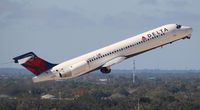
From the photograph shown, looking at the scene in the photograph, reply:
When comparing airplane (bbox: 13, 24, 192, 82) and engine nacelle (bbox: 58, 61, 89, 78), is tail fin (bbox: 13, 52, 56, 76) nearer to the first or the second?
airplane (bbox: 13, 24, 192, 82)

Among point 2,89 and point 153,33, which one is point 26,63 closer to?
point 2,89

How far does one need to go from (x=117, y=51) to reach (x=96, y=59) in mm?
4898

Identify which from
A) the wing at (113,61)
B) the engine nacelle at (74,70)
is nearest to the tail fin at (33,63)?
the engine nacelle at (74,70)

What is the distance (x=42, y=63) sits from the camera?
403 feet

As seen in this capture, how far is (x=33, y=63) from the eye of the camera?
12325cm

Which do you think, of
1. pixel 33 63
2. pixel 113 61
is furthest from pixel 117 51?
pixel 33 63

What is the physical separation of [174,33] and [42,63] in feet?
90.8

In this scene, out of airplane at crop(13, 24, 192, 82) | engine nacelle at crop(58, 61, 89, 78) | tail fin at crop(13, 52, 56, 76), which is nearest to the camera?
engine nacelle at crop(58, 61, 89, 78)

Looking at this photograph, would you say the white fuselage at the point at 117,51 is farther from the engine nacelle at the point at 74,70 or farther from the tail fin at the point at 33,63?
the tail fin at the point at 33,63

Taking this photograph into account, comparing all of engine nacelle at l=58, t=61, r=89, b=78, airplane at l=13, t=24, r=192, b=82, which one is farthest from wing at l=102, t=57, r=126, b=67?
engine nacelle at l=58, t=61, r=89, b=78

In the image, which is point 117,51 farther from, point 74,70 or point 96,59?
point 74,70

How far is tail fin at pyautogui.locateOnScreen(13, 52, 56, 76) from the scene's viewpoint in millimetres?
122131

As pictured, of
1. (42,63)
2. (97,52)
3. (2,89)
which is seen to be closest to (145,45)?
(97,52)

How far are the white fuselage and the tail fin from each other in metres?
1.38
